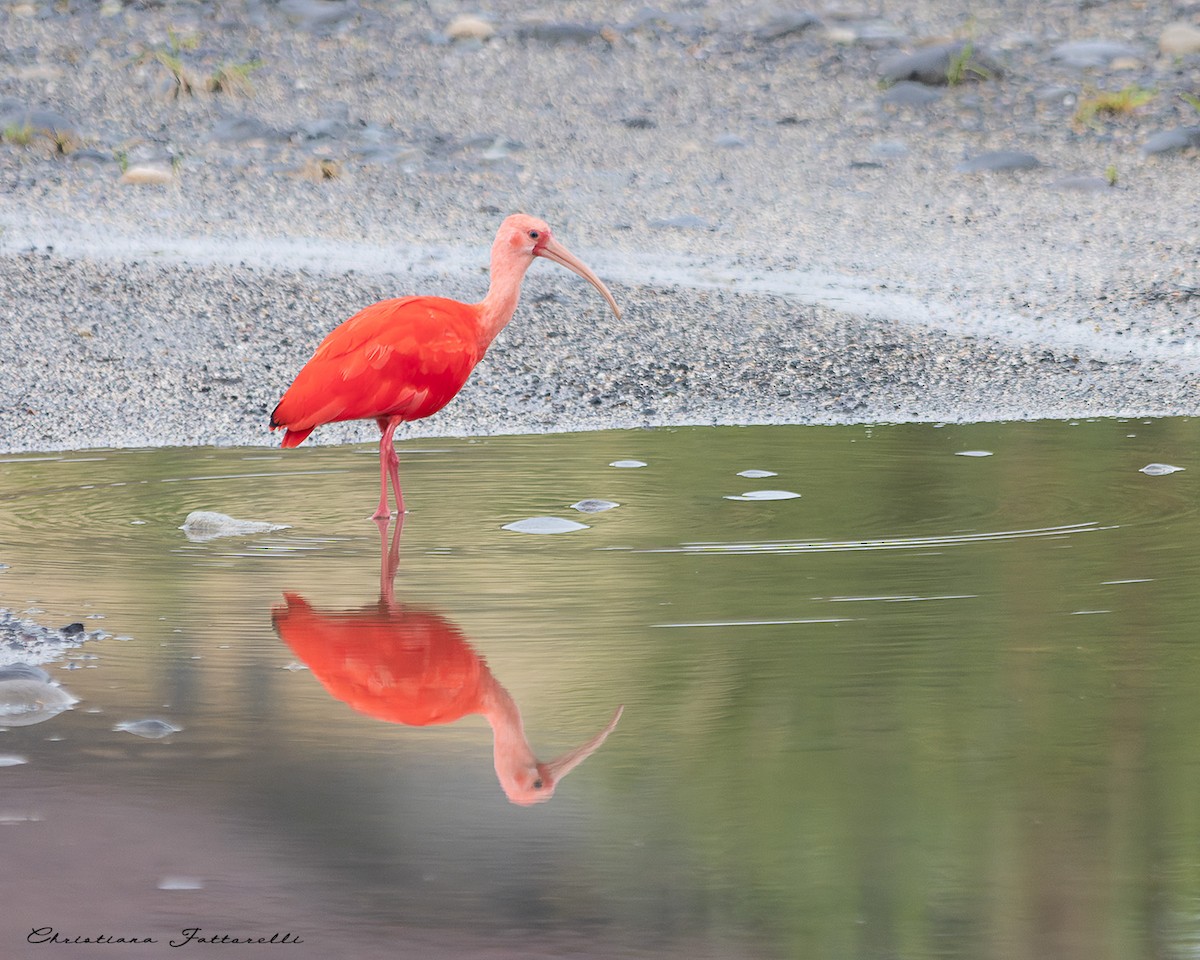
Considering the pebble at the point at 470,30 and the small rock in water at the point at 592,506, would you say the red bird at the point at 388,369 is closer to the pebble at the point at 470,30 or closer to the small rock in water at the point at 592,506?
the small rock in water at the point at 592,506

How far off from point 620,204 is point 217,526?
723cm

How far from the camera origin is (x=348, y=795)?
3707 mm

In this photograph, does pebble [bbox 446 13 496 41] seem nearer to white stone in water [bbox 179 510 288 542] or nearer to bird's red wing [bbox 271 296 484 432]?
bird's red wing [bbox 271 296 484 432]

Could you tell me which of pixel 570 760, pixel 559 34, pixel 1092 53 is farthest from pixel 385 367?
pixel 1092 53

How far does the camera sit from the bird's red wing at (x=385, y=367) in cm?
653

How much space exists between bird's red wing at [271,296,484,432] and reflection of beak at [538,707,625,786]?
2.68 meters

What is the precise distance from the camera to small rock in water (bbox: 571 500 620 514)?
21.1ft

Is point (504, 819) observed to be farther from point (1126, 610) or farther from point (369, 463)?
point (369, 463)

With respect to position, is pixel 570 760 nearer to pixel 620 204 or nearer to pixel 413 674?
pixel 413 674

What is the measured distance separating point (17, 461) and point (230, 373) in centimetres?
165

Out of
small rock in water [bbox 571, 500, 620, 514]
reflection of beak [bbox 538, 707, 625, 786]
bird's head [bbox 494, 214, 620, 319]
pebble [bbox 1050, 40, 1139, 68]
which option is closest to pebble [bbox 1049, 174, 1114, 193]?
pebble [bbox 1050, 40, 1139, 68]

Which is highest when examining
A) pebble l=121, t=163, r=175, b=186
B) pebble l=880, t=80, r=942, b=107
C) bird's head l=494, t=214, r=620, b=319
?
pebble l=880, t=80, r=942, b=107

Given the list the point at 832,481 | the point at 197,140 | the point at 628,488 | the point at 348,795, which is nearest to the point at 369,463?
the point at 628,488

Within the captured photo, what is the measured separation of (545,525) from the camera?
620cm
